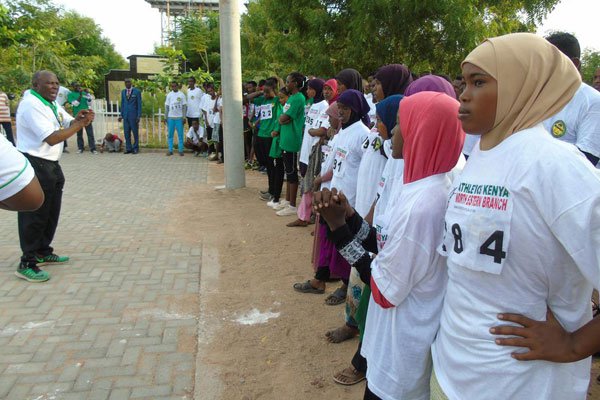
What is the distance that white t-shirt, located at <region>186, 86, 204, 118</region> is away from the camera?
14273 mm

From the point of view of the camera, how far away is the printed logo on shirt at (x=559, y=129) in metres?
3.49

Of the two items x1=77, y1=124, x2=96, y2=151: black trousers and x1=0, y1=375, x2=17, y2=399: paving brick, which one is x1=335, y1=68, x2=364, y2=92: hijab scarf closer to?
x1=0, y1=375, x2=17, y2=399: paving brick

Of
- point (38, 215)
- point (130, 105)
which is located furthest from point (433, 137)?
point (130, 105)

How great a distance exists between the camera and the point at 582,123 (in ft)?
11.3

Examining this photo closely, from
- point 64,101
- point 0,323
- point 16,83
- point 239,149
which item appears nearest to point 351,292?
point 0,323

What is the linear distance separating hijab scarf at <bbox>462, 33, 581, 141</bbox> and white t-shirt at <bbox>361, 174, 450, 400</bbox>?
1.44 feet

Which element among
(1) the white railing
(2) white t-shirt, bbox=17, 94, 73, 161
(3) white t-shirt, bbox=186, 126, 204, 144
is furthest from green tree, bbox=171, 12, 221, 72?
(2) white t-shirt, bbox=17, 94, 73, 161

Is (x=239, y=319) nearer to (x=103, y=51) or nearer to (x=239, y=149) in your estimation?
(x=239, y=149)

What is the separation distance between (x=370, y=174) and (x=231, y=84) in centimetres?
601

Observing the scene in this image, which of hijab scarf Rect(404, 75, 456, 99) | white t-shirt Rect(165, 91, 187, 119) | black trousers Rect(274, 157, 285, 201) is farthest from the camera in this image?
white t-shirt Rect(165, 91, 187, 119)

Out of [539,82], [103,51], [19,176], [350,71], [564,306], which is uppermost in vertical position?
[103,51]

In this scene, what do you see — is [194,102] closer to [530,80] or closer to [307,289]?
[307,289]

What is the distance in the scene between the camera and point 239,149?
9.14m

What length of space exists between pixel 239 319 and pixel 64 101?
13.0 m
